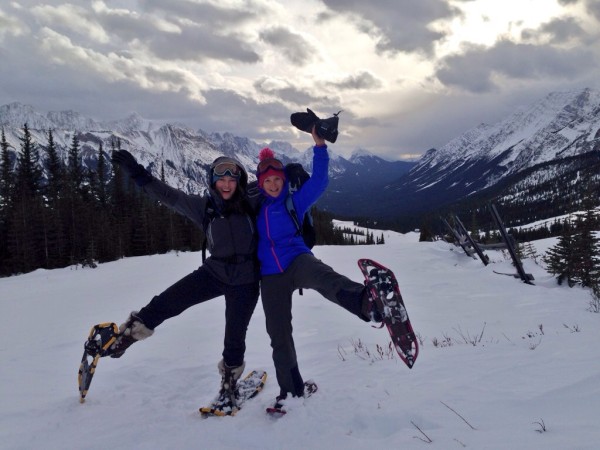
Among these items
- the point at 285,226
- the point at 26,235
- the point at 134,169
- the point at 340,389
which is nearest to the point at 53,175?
the point at 26,235

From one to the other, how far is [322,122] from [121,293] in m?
12.0

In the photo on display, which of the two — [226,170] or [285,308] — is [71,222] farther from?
[285,308]

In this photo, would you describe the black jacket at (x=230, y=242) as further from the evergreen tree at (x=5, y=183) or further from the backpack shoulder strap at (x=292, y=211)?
the evergreen tree at (x=5, y=183)

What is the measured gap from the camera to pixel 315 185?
3945mm

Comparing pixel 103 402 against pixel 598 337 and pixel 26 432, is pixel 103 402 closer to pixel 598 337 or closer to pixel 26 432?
pixel 26 432

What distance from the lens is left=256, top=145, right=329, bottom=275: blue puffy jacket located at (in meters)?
3.94

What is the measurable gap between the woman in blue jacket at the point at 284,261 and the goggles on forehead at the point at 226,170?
0.39 m

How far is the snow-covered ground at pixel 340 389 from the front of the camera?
2746mm

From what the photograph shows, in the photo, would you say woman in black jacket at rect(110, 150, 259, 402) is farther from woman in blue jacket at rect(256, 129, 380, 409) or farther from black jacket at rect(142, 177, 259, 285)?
woman in blue jacket at rect(256, 129, 380, 409)

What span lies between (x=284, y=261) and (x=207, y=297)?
107 centimetres

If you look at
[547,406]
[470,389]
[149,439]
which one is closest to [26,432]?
[149,439]

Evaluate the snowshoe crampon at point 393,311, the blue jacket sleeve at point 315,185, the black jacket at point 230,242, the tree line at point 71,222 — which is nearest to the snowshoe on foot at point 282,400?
the snowshoe crampon at point 393,311

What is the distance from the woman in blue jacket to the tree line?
24.1 metres

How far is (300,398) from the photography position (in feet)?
12.4
